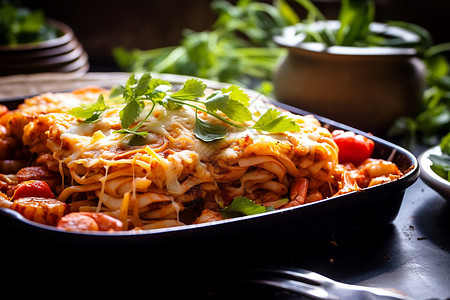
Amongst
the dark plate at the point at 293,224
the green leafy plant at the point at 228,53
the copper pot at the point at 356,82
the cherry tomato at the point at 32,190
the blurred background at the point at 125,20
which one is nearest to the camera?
the dark plate at the point at 293,224

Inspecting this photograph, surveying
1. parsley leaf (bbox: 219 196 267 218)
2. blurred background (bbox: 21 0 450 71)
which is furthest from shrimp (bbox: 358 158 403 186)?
blurred background (bbox: 21 0 450 71)

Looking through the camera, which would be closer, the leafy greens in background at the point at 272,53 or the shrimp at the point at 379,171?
the shrimp at the point at 379,171

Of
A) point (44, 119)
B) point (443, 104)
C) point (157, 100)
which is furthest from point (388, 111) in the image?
point (44, 119)

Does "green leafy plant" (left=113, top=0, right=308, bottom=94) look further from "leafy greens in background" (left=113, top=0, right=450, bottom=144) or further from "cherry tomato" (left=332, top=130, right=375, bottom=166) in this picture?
"cherry tomato" (left=332, top=130, right=375, bottom=166)

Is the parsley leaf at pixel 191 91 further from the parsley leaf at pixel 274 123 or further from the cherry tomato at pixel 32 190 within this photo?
the cherry tomato at pixel 32 190

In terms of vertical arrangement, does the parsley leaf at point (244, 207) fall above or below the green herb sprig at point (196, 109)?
below

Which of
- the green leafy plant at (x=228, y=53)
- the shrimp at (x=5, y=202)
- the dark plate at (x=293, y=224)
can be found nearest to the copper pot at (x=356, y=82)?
the green leafy plant at (x=228, y=53)

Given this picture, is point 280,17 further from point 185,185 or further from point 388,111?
point 185,185

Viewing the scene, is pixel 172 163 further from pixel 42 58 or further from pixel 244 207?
pixel 42 58
